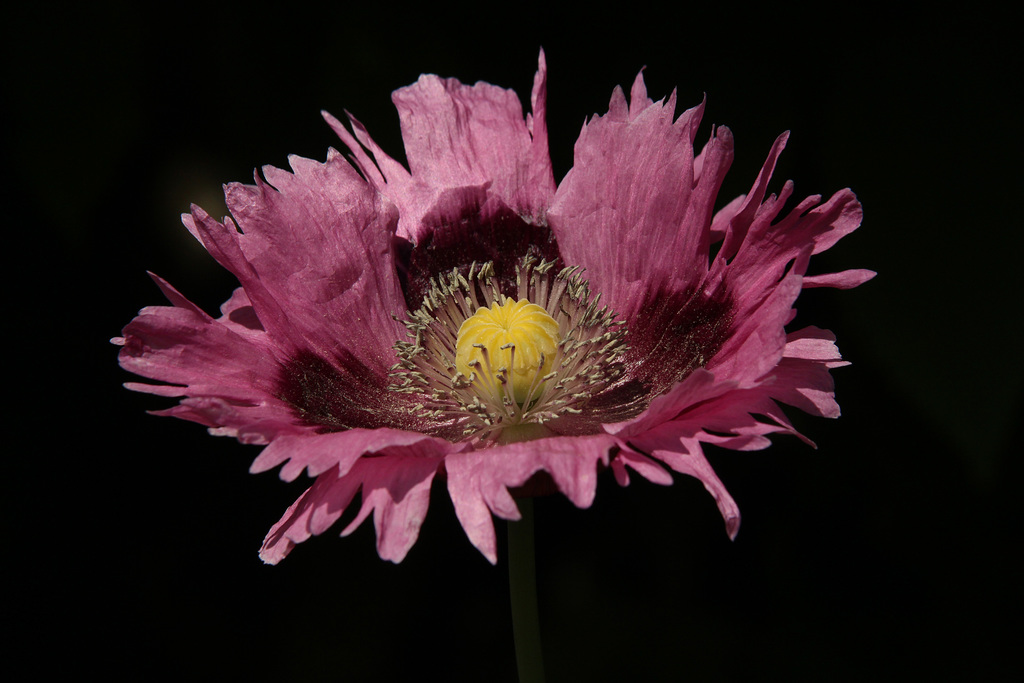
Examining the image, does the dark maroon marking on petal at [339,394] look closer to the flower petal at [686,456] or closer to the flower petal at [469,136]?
the flower petal at [469,136]

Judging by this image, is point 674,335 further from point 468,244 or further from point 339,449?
point 339,449

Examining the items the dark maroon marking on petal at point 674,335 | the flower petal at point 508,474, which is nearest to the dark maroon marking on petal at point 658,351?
the dark maroon marking on petal at point 674,335

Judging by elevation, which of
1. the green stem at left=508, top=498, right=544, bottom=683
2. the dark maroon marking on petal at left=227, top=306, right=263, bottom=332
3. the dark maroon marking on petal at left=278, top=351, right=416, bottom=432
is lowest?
the green stem at left=508, top=498, right=544, bottom=683

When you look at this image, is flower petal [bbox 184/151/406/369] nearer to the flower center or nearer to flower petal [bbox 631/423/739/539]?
the flower center

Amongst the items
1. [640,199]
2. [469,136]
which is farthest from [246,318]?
[640,199]

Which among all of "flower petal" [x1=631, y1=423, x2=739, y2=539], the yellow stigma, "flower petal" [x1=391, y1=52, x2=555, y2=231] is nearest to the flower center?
the yellow stigma

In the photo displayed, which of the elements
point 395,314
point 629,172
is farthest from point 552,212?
point 395,314
